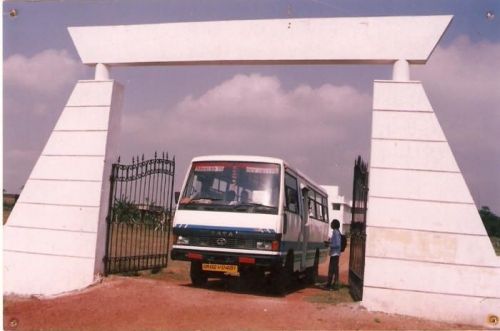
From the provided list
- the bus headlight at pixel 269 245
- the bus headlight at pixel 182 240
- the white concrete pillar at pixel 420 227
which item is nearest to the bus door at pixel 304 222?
the bus headlight at pixel 269 245

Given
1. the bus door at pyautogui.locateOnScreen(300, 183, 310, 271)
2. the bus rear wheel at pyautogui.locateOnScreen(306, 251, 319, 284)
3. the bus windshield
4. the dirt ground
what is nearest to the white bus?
the bus windshield

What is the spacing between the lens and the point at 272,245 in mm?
9406

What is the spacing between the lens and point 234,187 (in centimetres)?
986

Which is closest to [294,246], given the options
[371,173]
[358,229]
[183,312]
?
[358,229]

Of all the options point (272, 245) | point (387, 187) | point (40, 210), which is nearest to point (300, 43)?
point (387, 187)

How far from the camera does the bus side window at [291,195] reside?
10.3 meters

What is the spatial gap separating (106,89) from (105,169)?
5.32 feet

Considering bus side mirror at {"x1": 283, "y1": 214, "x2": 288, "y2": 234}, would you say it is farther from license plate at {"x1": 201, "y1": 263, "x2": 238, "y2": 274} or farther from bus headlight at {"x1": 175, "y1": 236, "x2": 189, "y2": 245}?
bus headlight at {"x1": 175, "y1": 236, "x2": 189, "y2": 245}

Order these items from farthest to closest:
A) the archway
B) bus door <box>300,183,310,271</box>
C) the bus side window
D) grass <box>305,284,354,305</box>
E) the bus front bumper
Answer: bus door <box>300,183,310,271</box>, the bus side window, grass <box>305,284,354,305</box>, the bus front bumper, the archway

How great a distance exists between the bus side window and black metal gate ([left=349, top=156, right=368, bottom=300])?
121 cm

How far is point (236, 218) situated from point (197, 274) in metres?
1.76

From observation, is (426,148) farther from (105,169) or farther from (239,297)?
(105,169)

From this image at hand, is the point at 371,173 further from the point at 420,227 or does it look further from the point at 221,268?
the point at 221,268

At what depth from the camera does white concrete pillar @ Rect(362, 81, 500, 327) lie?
27.5 ft
